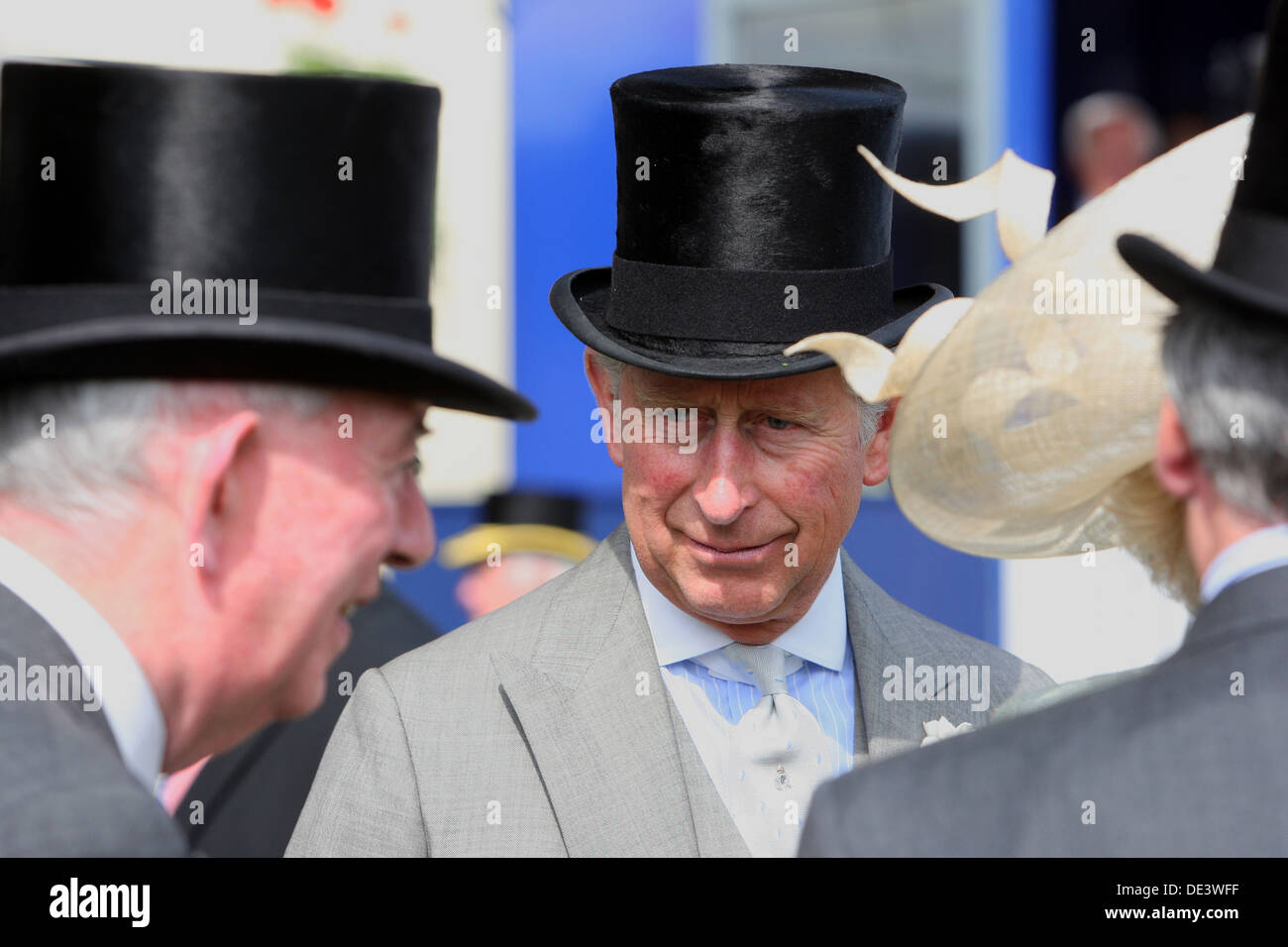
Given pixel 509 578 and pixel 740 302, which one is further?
pixel 509 578

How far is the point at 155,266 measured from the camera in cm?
197

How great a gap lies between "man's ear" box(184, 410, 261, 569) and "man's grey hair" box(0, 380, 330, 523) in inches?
1.6

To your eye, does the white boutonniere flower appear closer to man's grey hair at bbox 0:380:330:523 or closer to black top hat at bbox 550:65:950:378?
black top hat at bbox 550:65:950:378

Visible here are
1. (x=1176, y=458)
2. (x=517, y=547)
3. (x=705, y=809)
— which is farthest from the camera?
(x=517, y=547)

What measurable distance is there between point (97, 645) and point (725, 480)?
1.29m

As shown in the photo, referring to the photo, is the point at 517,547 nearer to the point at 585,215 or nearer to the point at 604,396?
the point at 585,215

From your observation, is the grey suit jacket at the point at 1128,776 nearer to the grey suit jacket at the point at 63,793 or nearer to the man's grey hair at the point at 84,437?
the grey suit jacket at the point at 63,793

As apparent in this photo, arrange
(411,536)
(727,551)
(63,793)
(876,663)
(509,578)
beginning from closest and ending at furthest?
(63,793) < (411,536) < (727,551) < (876,663) < (509,578)

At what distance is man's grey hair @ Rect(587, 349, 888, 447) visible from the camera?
9.86 feet

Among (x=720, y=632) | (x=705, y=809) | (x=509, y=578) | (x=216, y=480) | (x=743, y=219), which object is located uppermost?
(x=743, y=219)

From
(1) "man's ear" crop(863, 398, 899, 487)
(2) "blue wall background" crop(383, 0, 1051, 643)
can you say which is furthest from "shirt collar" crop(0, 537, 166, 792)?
(2) "blue wall background" crop(383, 0, 1051, 643)

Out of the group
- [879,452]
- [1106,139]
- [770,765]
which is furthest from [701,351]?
[1106,139]

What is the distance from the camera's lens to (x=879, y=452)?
3.13 m

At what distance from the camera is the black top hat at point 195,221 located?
193 cm
